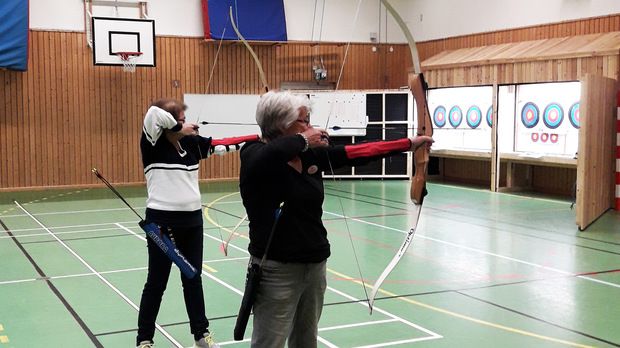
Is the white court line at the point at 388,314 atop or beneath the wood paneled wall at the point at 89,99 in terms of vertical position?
beneath

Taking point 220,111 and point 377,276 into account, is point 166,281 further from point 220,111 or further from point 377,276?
point 220,111

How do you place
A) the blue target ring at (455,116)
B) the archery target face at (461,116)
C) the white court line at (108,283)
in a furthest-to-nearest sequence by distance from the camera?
the blue target ring at (455,116)
the archery target face at (461,116)
the white court line at (108,283)

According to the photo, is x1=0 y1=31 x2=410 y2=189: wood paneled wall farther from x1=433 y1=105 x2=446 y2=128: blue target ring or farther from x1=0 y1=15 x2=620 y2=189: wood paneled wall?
x1=433 y1=105 x2=446 y2=128: blue target ring

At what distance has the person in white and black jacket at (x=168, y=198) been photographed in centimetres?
350

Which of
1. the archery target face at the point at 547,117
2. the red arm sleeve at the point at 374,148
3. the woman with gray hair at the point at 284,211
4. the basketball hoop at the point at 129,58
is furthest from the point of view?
the basketball hoop at the point at 129,58

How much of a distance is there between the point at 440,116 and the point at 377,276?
820cm

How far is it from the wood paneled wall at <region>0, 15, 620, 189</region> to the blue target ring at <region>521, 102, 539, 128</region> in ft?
3.92

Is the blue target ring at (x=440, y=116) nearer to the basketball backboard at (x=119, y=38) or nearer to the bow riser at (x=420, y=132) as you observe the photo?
the basketball backboard at (x=119, y=38)

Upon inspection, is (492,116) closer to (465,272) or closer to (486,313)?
(465,272)

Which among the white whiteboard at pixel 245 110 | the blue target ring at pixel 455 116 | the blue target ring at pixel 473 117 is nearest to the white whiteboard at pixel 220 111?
the white whiteboard at pixel 245 110

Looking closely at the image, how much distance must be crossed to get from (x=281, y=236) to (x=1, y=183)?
10955 millimetres

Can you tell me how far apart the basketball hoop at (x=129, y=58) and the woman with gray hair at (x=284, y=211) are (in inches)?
400

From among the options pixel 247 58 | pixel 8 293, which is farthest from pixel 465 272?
pixel 247 58

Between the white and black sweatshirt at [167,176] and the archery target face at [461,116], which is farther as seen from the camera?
the archery target face at [461,116]
